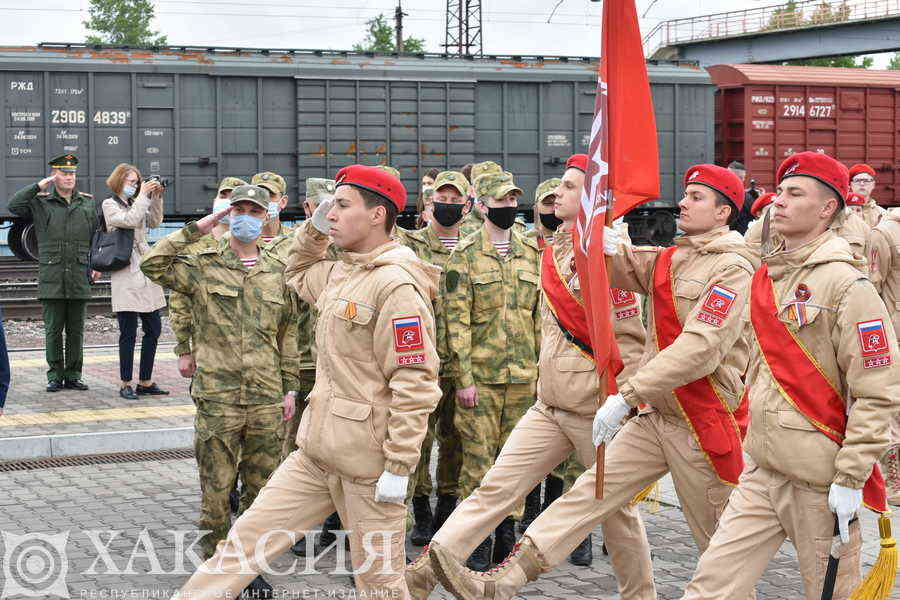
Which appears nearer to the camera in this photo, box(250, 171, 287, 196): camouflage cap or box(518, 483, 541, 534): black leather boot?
box(518, 483, 541, 534): black leather boot

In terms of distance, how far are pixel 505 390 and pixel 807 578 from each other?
104 inches

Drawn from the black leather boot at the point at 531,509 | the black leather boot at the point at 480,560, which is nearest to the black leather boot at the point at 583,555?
the black leather boot at the point at 480,560

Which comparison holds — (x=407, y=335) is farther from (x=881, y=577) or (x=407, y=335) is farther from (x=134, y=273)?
(x=134, y=273)

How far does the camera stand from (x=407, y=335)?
450 cm

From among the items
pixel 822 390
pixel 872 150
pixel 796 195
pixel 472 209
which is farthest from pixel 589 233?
pixel 872 150

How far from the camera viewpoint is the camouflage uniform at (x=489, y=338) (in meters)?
6.62

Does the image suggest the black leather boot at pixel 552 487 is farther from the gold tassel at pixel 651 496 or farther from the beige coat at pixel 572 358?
the beige coat at pixel 572 358

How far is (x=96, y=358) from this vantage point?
12977mm

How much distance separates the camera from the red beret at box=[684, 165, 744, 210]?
5.33 meters

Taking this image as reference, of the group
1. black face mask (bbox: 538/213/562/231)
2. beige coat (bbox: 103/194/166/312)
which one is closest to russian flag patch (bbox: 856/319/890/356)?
black face mask (bbox: 538/213/562/231)

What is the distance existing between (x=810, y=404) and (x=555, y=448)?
5.08ft

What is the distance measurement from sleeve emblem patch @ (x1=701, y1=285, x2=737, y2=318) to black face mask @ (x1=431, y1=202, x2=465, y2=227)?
246cm

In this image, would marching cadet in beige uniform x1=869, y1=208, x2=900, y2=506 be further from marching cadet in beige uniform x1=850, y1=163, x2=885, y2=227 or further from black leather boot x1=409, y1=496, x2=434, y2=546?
Answer: black leather boot x1=409, y1=496, x2=434, y2=546

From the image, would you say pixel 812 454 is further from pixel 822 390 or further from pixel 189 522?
pixel 189 522
